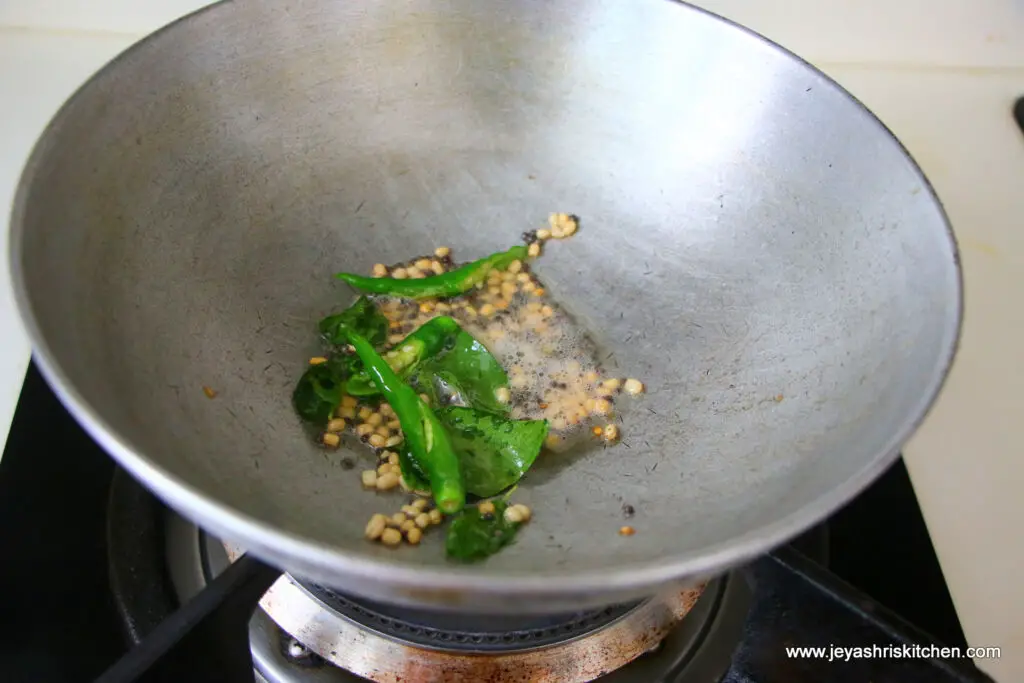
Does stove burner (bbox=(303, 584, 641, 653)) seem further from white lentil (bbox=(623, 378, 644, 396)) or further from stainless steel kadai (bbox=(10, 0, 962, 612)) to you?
white lentil (bbox=(623, 378, 644, 396))

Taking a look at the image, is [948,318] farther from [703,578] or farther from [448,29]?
[448,29]

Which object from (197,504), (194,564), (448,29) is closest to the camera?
(197,504)

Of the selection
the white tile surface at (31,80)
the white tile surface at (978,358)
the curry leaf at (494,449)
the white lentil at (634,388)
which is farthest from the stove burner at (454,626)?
the white tile surface at (31,80)

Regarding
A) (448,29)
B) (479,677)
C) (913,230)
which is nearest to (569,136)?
(448,29)

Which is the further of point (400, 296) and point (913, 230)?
point (400, 296)

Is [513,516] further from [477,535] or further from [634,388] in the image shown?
[634,388]

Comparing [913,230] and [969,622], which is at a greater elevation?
[913,230]

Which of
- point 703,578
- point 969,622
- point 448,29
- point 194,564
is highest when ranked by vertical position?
point 448,29

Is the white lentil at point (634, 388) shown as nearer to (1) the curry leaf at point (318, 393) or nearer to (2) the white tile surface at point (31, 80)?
(1) the curry leaf at point (318, 393)

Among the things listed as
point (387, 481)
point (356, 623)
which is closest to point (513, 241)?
point (387, 481)
